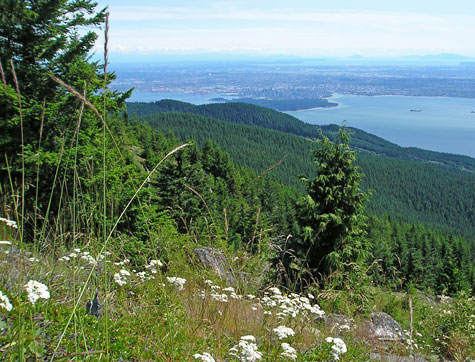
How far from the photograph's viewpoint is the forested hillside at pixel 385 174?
11981cm

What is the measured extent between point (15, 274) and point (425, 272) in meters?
51.0

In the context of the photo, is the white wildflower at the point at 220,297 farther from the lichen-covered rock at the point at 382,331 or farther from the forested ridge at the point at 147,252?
the lichen-covered rock at the point at 382,331

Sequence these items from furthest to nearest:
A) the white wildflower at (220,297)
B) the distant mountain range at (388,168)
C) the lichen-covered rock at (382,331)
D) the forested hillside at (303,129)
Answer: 1. the forested hillside at (303,129)
2. the distant mountain range at (388,168)
3. the lichen-covered rock at (382,331)
4. the white wildflower at (220,297)

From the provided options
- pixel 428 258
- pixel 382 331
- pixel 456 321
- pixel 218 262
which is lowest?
pixel 428 258

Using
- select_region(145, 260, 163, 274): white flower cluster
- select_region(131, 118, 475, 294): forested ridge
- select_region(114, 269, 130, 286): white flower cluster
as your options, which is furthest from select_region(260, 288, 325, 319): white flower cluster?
select_region(114, 269, 130, 286): white flower cluster

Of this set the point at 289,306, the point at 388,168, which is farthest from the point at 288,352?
the point at 388,168

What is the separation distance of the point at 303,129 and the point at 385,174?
178 feet

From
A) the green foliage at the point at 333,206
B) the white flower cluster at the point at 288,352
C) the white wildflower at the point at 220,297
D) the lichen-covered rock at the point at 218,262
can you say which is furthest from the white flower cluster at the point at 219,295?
the green foliage at the point at 333,206

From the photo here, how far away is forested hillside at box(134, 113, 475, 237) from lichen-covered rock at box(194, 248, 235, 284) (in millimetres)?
108923

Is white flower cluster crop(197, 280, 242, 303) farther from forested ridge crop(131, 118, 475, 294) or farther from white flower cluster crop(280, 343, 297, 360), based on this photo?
white flower cluster crop(280, 343, 297, 360)

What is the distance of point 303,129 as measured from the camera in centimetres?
17488

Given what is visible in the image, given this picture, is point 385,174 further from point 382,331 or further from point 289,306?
point 289,306

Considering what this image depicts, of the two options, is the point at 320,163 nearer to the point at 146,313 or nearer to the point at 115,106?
the point at 115,106

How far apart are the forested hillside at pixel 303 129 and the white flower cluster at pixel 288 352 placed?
12381cm
